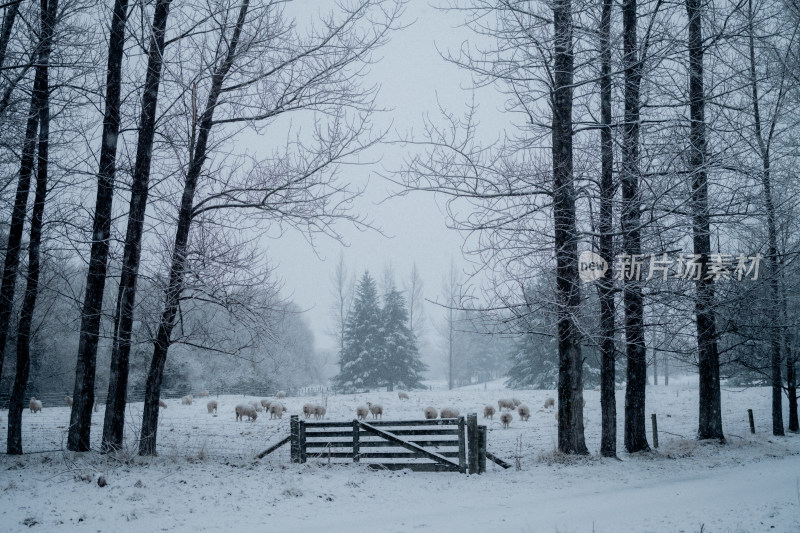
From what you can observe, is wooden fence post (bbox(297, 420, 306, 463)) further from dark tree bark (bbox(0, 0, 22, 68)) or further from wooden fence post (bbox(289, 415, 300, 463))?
dark tree bark (bbox(0, 0, 22, 68))

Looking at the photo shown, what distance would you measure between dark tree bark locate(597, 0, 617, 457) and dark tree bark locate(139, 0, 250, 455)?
7329 mm

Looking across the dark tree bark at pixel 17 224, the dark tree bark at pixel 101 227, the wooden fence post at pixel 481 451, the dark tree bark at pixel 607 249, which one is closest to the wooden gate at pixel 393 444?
the wooden fence post at pixel 481 451

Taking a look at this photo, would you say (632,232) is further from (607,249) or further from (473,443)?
(473,443)

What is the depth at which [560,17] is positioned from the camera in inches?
380

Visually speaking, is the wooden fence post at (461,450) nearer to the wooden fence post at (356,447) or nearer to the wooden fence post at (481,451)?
the wooden fence post at (481,451)

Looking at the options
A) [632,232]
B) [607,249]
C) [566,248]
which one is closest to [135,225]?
[566,248]

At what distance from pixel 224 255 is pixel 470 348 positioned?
64500mm

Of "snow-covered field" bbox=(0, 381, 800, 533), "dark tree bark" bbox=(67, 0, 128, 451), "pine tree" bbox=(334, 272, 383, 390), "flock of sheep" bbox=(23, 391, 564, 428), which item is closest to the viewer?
"snow-covered field" bbox=(0, 381, 800, 533)

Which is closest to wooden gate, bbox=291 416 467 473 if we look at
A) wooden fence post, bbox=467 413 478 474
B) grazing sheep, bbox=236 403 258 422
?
wooden fence post, bbox=467 413 478 474

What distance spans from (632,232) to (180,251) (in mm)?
9222

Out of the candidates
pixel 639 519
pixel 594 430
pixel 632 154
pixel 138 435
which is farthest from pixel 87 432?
pixel 594 430

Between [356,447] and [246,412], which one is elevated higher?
[356,447]

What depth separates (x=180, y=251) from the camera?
31.4 ft

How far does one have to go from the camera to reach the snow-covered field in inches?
251
